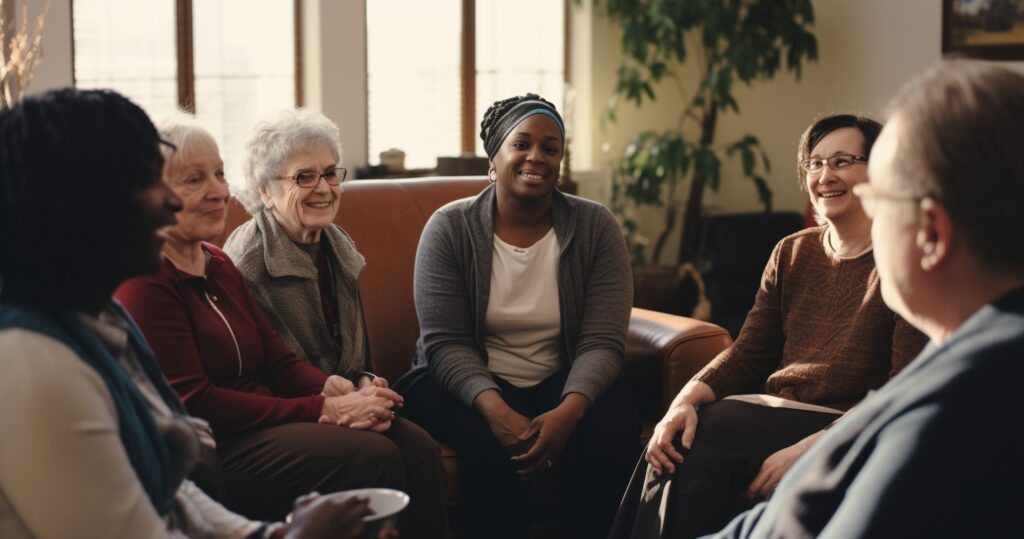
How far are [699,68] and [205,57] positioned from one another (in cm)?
267

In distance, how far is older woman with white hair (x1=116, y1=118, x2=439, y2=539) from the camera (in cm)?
210

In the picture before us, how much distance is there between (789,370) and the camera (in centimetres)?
232

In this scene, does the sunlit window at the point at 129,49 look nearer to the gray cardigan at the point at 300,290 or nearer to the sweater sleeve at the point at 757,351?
the gray cardigan at the point at 300,290

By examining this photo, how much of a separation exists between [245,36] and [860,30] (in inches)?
119

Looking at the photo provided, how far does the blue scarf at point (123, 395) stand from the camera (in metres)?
1.20

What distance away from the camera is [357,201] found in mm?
3041

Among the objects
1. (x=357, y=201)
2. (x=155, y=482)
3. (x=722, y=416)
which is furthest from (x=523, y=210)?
(x=155, y=482)

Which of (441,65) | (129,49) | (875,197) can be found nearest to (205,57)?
(129,49)

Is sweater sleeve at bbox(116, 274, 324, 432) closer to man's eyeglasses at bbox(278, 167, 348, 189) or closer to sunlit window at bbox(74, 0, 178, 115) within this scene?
man's eyeglasses at bbox(278, 167, 348, 189)

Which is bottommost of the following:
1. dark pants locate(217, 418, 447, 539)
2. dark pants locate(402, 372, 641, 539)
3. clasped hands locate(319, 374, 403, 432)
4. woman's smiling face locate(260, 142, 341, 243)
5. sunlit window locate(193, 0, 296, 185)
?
dark pants locate(402, 372, 641, 539)

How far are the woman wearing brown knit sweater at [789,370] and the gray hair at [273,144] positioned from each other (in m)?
1.03

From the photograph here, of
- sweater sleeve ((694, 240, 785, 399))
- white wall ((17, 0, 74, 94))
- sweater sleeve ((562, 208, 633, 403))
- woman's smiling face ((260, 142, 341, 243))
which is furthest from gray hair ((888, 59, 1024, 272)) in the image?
white wall ((17, 0, 74, 94))

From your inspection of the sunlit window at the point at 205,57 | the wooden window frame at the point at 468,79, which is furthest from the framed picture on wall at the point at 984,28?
the sunlit window at the point at 205,57

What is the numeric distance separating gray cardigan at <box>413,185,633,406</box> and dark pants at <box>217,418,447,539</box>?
414 mm
